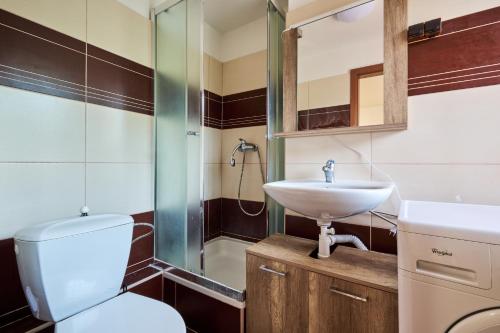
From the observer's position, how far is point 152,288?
1.48 meters

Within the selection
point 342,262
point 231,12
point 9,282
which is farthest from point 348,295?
point 231,12

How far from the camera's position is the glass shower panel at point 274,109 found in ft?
4.96

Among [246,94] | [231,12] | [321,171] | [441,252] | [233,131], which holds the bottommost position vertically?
[441,252]

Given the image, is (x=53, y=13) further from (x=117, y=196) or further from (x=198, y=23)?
(x=117, y=196)

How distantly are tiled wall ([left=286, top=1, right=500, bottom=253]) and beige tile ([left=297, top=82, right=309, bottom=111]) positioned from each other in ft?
1.27

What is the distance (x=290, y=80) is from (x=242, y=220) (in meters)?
1.29

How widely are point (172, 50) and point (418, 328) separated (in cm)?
184

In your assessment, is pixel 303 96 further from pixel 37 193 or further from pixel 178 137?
pixel 37 193

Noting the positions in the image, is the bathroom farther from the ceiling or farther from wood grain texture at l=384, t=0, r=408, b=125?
the ceiling

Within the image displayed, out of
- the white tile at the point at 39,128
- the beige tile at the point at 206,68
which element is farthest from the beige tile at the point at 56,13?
the beige tile at the point at 206,68

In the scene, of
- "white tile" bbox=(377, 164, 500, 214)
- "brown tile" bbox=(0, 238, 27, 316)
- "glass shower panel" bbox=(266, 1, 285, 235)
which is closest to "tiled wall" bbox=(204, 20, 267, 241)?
"glass shower panel" bbox=(266, 1, 285, 235)

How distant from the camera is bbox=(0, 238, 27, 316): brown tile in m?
1.04

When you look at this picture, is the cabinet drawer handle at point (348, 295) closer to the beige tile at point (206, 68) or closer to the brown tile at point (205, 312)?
the brown tile at point (205, 312)

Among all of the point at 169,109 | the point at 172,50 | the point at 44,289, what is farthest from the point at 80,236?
the point at 172,50
